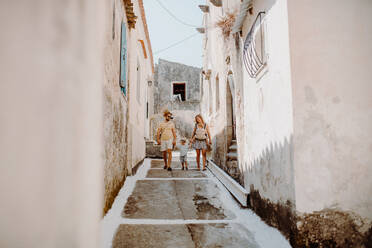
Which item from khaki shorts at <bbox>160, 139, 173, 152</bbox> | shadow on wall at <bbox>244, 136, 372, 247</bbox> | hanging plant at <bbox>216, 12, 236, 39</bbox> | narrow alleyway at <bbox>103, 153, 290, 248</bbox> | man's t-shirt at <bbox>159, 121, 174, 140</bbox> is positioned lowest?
narrow alleyway at <bbox>103, 153, 290, 248</bbox>

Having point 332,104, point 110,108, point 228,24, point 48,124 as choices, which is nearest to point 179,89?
point 228,24

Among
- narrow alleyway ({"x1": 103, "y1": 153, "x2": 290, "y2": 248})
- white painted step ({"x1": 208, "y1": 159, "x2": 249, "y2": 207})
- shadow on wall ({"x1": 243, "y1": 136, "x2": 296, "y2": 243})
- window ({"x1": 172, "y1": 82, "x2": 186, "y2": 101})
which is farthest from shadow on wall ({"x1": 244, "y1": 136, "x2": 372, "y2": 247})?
window ({"x1": 172, "y1": 82, "x2": 186, "y2": 101})

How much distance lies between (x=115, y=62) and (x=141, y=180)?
248 cm

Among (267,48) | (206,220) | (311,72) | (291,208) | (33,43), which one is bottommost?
(206,220)

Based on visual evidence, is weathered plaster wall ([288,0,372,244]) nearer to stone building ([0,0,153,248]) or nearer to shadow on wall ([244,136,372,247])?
shadow on wall ([244,136,372,247])

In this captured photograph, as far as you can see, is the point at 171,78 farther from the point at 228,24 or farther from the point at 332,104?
the point at 332,104

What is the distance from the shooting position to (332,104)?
2.49 metres

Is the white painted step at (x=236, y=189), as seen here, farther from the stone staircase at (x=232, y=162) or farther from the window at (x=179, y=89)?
the window at (x=179, y=89)

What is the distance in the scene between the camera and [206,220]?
135 inches

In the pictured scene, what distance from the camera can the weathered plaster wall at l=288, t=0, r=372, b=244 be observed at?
2.41 m

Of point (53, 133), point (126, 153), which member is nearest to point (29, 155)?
point (53, 133)

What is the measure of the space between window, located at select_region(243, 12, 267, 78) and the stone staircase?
7.66ft

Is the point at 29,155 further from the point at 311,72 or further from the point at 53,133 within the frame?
the point at 311,72

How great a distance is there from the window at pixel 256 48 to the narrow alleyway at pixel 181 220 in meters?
1.92
